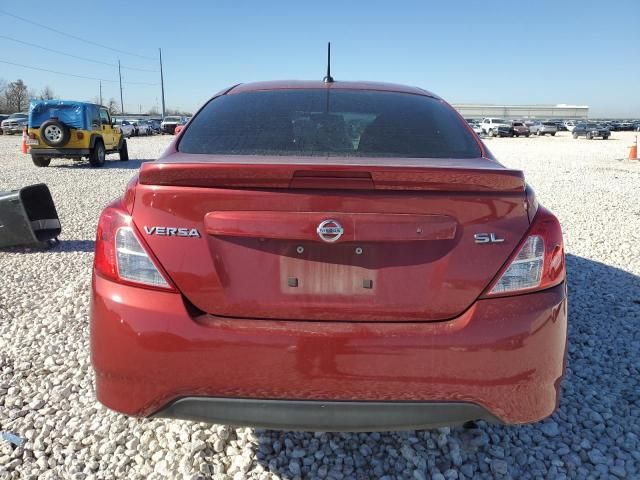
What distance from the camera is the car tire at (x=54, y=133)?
13891 mm

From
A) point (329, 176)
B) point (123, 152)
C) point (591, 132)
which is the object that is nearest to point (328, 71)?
point (329, 176)

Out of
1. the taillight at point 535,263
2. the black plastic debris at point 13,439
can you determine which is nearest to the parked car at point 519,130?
the taillight at point 535,263

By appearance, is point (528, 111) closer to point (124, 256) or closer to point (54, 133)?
point (54, 133)

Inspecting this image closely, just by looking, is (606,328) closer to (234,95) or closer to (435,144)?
(435,144)

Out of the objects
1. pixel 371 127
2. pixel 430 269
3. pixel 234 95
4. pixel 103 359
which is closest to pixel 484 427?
pixel 430 269

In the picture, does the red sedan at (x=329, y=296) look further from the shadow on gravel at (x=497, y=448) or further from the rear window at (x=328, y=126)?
the shadow on gravel at (x=497, y=448)

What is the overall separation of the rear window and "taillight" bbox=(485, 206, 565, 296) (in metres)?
0.58

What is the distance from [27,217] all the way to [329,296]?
4922 mm

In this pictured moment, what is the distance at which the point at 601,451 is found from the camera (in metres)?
2.35

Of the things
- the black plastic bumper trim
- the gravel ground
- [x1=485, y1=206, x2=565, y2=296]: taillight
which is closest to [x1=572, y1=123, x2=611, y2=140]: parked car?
the gravel ground

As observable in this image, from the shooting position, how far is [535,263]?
175cm

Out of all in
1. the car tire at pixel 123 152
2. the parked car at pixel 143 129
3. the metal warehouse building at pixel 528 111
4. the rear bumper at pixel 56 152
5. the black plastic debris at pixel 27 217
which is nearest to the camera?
the black plastic debris at pixel 27 217

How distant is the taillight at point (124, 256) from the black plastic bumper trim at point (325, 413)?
17.7 inches

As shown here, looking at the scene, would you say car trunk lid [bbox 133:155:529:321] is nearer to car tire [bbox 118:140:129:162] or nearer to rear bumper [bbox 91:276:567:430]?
rear bumper [bbox 91:276:567:430]
